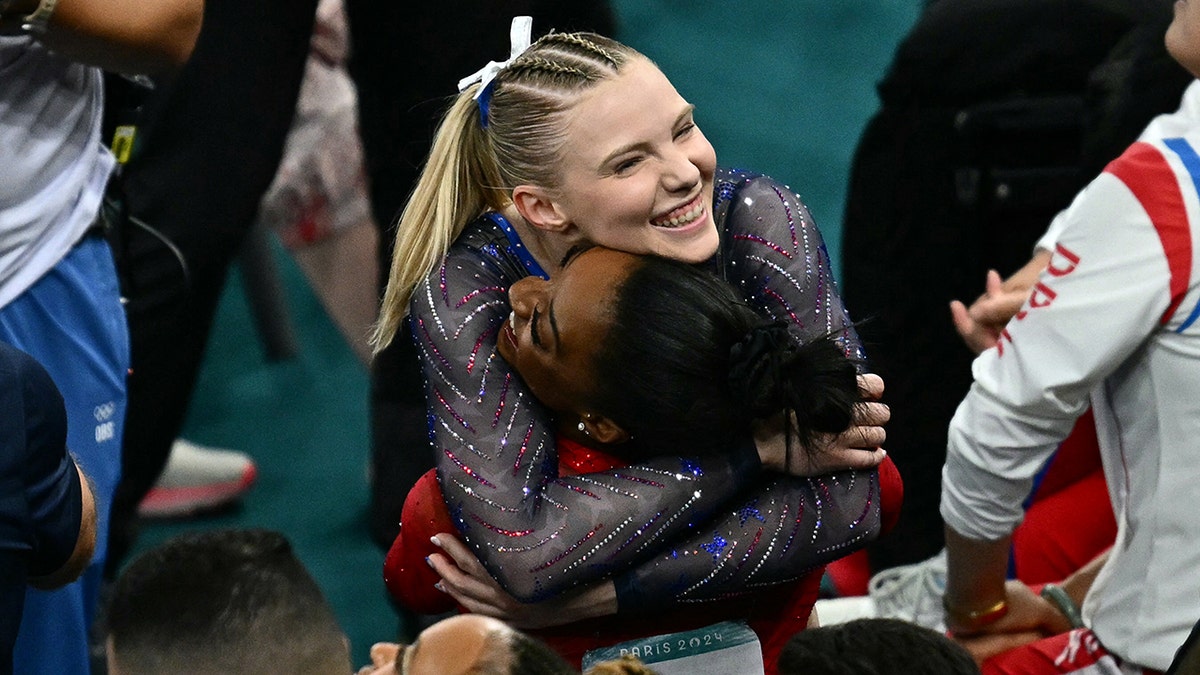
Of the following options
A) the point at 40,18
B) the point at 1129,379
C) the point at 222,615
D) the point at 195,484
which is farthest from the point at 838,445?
the point at 195,484

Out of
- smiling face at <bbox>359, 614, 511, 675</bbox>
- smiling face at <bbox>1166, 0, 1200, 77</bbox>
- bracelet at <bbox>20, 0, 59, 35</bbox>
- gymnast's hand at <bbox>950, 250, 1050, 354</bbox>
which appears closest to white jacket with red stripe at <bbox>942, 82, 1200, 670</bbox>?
smiling face at <bbox>1166, 0, 1200, 77</bbox>

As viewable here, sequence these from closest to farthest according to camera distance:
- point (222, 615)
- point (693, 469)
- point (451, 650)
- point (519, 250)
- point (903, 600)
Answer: point (451, 650) < point (222, 615) < point (693, 469) < point (519, 250) < point (903, 600)

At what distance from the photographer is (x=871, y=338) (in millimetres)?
2887

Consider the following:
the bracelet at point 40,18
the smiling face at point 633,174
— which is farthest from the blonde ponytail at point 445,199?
the bracelet at point 40,18

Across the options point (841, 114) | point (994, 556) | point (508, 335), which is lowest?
point (841, 114)

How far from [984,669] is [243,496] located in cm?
222

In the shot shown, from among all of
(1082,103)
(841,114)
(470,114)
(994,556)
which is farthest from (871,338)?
(841,114)

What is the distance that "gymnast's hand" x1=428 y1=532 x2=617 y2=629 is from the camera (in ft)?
5.27

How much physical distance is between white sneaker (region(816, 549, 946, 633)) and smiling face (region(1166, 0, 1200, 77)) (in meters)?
0.86

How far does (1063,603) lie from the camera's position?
2.18 m

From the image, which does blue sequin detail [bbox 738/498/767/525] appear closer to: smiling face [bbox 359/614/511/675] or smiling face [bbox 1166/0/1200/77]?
smiling face [bbox 359/614/511/675]

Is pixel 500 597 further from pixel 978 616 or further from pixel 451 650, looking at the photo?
pixel 978 616

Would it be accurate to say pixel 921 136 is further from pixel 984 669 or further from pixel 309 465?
pixel 309 465

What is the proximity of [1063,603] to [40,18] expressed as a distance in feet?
4.92
